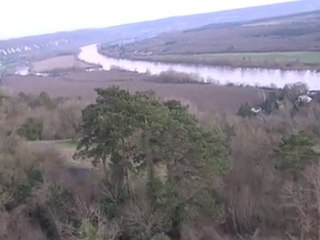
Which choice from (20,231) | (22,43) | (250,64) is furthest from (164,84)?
(22,43)

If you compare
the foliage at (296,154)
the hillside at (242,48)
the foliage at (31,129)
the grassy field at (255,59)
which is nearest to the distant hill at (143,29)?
the hillside at (242,48)

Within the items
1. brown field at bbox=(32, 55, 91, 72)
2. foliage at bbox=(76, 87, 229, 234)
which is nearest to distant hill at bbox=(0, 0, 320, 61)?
brown field at bbox=(32, 55, 91, 72)

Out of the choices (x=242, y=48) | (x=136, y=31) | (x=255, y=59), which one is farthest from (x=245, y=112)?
(x=136, y=31)

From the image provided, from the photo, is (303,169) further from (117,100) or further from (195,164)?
(117,100)

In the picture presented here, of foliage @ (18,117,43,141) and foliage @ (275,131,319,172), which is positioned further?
foliage @ (18,117,43,141)

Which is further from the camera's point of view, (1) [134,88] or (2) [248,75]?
(2) [248,75]

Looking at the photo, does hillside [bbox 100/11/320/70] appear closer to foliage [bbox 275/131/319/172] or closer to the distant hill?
the distant hill

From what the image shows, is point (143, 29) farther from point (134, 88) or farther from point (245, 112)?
point (245, 112)
